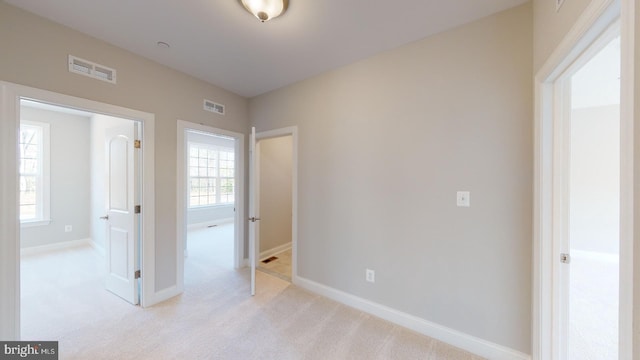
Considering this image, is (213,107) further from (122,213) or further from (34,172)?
(34,172)

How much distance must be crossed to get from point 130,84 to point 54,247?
4.34 meters

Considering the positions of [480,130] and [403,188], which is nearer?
[480,130]

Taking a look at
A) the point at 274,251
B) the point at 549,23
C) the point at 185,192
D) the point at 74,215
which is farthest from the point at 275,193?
the point at 74,215

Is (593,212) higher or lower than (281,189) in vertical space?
lower

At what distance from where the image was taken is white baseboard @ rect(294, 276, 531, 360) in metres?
1.80

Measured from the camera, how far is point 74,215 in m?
4.66

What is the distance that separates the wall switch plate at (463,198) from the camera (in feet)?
6.28

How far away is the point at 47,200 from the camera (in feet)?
14.3

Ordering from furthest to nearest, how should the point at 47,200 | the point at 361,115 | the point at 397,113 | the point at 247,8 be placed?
1. the point at 47,200
2. the point at 361,115
3. the point at 397,113
4. the point at 247,8

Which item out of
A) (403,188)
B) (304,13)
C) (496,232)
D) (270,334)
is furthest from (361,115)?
(270,334)

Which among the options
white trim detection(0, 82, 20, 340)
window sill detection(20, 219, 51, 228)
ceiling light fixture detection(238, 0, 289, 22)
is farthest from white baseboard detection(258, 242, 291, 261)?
window sill detection(20, 219, 51, 228)

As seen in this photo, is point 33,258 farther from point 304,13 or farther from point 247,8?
point 304,13

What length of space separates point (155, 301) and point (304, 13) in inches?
128

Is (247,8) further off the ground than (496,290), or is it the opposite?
(247,8)
